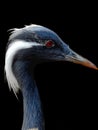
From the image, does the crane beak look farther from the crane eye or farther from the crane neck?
the crane neck

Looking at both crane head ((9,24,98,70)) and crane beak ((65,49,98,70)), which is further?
crane beak ((65,49,98,70))

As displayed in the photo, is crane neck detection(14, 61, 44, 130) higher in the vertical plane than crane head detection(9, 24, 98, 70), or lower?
lower

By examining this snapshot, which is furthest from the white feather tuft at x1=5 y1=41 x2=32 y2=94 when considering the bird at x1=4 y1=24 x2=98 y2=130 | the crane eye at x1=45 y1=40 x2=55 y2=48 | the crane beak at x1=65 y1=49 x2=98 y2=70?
the crane beak at x1=65 y1=49 x2=98 y2=70

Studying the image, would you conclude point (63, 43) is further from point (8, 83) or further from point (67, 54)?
point (8, 83)

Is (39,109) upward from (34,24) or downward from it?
downward

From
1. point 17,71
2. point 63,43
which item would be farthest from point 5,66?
point 63,43

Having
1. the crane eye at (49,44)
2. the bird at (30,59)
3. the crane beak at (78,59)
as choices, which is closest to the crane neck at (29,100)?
the bird at (30,59)

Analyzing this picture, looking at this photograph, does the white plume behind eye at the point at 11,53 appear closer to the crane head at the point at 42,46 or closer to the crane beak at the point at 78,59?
the crane head at the point at 42,46
